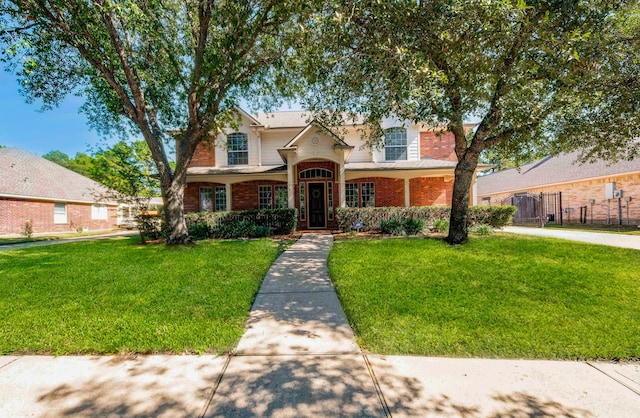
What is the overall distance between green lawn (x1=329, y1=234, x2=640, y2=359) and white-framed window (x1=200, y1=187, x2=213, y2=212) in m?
11.4

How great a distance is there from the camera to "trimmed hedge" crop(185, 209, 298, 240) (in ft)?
40.3

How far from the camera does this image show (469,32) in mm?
5426

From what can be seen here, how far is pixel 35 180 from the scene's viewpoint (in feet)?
65.0

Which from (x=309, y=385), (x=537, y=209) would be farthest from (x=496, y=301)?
(x=537, y=209)

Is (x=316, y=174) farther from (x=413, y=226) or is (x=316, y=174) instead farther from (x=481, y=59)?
(x=481, y=59)

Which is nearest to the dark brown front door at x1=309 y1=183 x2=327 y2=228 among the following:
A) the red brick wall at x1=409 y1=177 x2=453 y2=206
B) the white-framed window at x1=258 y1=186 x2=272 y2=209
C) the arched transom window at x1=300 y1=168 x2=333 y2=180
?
the arched transom window at x1=300 y1=168 x2=333 y2=180

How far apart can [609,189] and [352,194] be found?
1446 cm

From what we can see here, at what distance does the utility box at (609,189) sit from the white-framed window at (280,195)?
18.3 m

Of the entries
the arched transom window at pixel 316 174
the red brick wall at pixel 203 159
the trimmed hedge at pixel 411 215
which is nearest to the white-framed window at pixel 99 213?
the red brick wall at pixel 203 159

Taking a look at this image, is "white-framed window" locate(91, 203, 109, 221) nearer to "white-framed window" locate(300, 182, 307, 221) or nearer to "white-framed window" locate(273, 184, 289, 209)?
"white-framed window" locate(273, 184, 289, 209)

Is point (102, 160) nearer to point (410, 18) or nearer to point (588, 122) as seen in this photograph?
point (410, 18)

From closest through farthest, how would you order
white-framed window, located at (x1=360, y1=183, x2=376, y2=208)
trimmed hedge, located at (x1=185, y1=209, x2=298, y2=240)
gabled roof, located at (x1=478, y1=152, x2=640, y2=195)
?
1. trimmed hedge, located at (x1=185, y1=209, x2=298, y2=240)
2. gabled roof, located at (x1=478, y1=152, x2=640, y2=195)
3. white-framed window, located at (x1=360, y1=183, x2=376, y2=208)

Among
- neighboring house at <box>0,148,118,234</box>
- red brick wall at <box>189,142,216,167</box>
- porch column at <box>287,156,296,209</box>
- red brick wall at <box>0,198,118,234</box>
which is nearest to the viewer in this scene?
porch column at <box>287,156,296,209</box>

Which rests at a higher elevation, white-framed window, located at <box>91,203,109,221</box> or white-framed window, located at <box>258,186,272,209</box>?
white-framed window, located at <box>258,186,272,209</box>
